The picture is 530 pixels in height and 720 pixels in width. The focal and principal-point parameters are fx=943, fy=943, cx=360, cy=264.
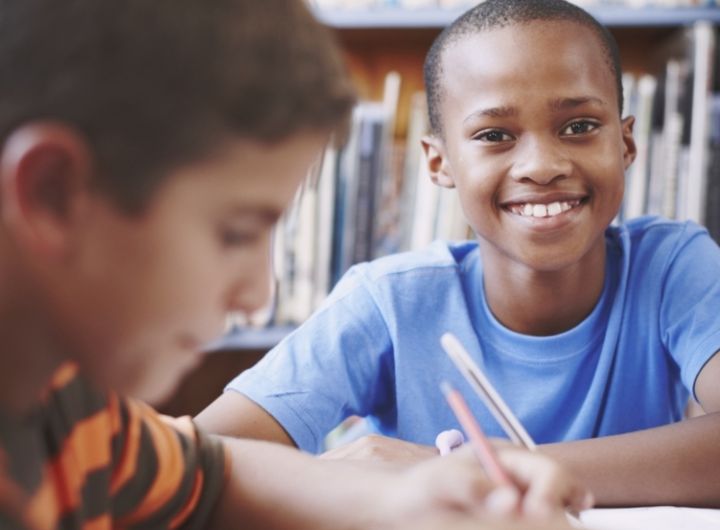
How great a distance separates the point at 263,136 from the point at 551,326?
73 centimetres

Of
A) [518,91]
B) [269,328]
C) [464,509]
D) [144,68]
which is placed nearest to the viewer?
[144,68]

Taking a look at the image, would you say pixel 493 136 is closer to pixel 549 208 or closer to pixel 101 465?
pixel 549 208

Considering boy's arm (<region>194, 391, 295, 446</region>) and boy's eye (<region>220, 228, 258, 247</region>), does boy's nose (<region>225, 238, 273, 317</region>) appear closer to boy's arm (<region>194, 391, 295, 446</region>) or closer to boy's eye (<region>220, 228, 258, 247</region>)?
boy's eye (<region>220, 228, 258, 247</region>)

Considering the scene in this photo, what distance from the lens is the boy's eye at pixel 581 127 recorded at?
3.45 ft

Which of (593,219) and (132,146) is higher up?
(132,146)

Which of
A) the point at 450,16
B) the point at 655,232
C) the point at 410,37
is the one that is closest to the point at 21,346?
the point at 655,232

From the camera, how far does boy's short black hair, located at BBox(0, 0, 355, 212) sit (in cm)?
43

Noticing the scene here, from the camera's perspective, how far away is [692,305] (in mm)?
1049

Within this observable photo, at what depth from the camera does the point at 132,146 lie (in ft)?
1.44

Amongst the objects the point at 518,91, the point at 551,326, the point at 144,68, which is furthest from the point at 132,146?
the point at 551,326

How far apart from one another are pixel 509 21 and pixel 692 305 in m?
0.38

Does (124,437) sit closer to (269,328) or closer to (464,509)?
(464,509)

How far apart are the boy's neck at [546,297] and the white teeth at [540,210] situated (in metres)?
0.08

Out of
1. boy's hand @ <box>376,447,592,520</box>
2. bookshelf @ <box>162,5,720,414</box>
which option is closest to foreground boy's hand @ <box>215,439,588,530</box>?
boy's hand @ <box>376,447,592,520</box>
